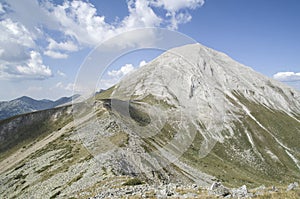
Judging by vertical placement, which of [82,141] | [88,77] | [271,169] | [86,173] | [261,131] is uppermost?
[88,77]

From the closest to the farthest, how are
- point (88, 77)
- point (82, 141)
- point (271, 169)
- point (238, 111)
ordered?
point (88, 77), point (82, 141), point (271, 169), point (238, 111)

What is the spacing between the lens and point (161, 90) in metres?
159

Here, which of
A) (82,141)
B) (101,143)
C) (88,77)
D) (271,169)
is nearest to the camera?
(88,77)

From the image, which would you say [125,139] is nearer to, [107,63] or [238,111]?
[107,63]

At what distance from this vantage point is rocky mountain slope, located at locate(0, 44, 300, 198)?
43.9m

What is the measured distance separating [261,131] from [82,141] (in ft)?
374

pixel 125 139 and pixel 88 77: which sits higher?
pixel 88 77

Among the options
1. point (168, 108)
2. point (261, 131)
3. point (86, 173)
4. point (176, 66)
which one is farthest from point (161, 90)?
point (86, 173)

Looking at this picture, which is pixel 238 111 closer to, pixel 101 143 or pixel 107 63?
pixel 101 143

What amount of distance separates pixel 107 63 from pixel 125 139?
30.4m

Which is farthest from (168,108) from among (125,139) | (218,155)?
(125,139)

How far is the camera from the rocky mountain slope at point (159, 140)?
1730 inches

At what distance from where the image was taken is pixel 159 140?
86.2 metres

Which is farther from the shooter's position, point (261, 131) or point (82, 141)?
point (261, 131)
